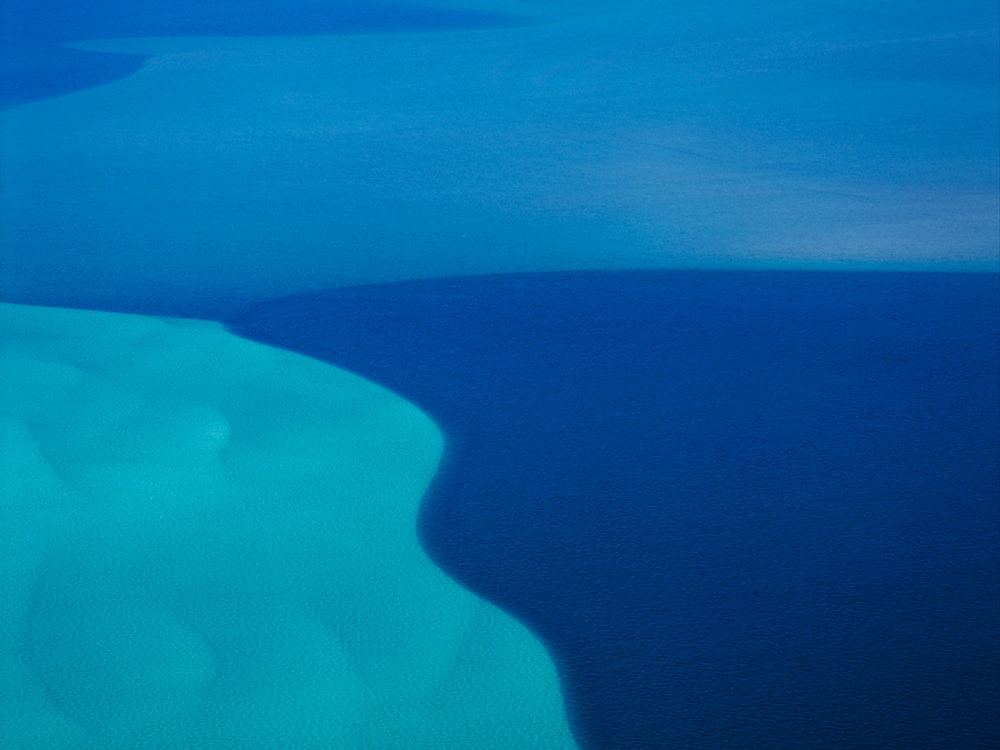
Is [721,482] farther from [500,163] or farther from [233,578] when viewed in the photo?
[500,163]

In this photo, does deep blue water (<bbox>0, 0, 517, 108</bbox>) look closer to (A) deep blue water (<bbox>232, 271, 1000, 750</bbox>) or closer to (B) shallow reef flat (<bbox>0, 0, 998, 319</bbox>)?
(B) shallow reef flat (<bbox>0, 0, 998, 319</bbox>)

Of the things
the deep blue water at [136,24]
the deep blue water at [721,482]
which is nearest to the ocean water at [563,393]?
the deep blue water at [721,482]

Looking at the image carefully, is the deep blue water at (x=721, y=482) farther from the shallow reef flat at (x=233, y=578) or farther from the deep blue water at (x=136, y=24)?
the deep blue water at (x=136, y=24)

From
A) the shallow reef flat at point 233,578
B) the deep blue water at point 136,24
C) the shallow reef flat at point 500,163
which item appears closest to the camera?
the shallow reef flat at point 233,578

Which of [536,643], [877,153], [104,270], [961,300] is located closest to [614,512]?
[536,643]

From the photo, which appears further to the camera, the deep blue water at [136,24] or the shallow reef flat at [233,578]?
the deep blue water at [136,24]

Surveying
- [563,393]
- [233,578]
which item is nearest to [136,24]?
[563,393]
